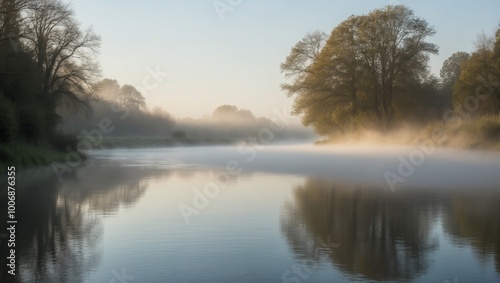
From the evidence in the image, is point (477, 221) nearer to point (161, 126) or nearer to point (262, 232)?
point (262, 232)

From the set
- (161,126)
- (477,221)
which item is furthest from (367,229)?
(161,126)

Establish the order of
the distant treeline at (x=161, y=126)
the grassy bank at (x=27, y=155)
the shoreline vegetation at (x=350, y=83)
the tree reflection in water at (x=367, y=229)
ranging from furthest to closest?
the distant treeline at (x=161, y=126) → the shoreline vegetation at (x=350, y=83) → the grassy bank at (x=27, y=155) → the tree reflection in water at (x=367, y=229)

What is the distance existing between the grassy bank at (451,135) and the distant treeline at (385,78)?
1.08m

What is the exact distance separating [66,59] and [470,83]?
33310 mm

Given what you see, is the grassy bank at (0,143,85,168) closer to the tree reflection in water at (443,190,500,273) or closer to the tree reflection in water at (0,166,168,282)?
the tree reflection in water at (0,166,168,282)

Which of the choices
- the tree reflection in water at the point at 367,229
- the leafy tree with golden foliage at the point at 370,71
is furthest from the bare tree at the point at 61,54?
the tree reflection in water at the point at 367,229

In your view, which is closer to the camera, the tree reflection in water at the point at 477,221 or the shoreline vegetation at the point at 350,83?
the tree reflection in water at the point at 477,221

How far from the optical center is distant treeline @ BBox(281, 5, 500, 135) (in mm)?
50062

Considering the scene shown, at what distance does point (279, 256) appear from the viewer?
9.79 meters

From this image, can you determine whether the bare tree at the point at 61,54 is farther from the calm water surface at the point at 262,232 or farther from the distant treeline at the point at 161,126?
the distant treeline at the point at 161,126

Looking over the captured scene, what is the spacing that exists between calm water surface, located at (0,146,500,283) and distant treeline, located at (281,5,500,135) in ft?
92.8

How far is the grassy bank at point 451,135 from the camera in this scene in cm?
3625

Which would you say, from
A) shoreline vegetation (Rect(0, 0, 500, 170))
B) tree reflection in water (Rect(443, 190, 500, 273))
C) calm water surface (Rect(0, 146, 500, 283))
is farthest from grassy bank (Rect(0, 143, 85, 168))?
Result: tree reflection in water (Rect(443, 190, 500, 273))

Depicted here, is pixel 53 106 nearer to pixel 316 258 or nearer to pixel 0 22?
pixel 0 22
